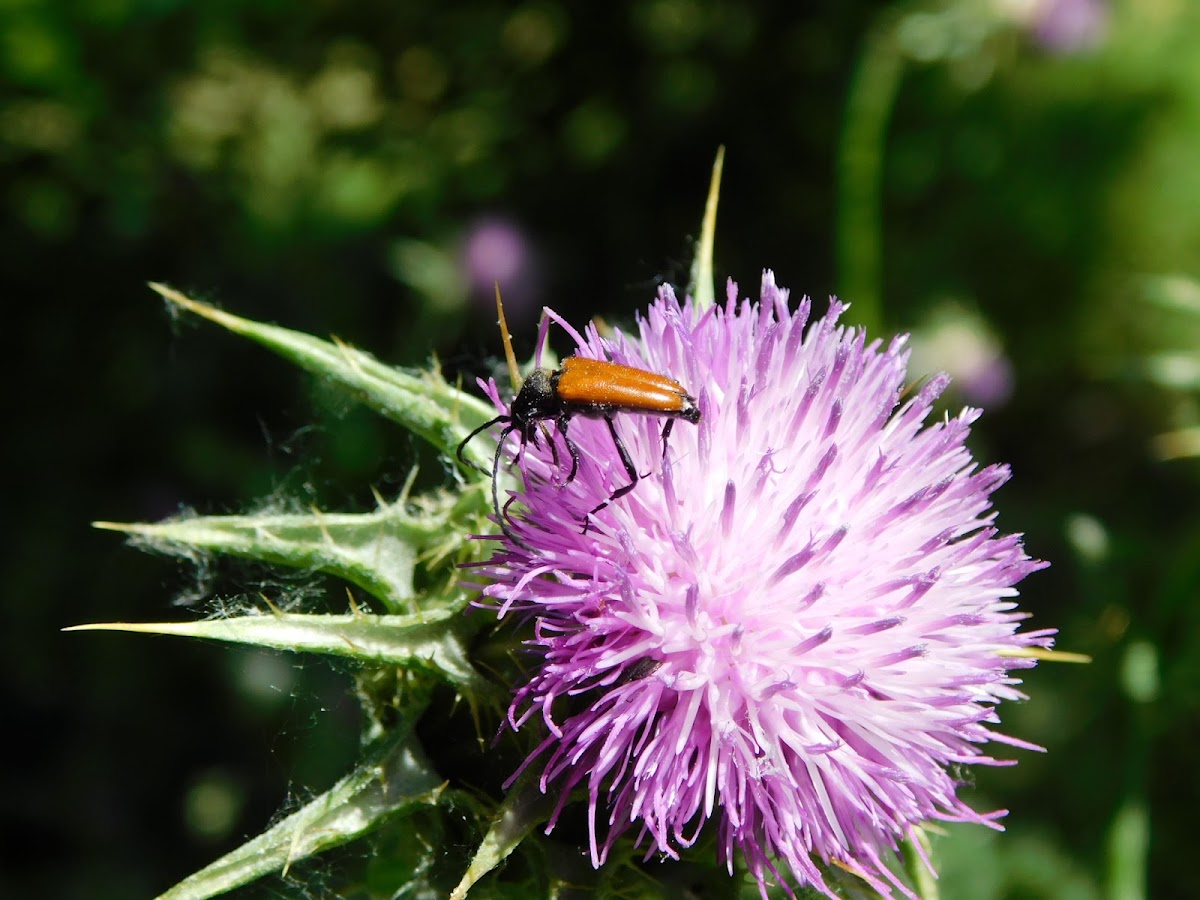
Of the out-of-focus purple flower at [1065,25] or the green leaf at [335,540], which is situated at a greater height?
the out-of-focus purple flower at [1065,25]

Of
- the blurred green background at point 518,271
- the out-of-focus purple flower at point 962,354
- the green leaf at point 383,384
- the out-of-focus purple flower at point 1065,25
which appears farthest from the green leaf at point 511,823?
the out-of-focus purple flower at point 1065,25

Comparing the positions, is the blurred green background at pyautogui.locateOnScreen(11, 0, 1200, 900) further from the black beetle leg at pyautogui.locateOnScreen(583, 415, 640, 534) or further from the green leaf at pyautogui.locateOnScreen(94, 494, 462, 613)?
the black beetle leg at pyautogui.locateOnScreen(583, 415, 640, 534)

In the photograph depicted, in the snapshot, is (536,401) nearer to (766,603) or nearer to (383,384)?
(383,384)

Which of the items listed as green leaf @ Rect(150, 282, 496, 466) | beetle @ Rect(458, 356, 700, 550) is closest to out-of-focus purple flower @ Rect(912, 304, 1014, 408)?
green leaf @ Rect(150, 282, 496, 466)

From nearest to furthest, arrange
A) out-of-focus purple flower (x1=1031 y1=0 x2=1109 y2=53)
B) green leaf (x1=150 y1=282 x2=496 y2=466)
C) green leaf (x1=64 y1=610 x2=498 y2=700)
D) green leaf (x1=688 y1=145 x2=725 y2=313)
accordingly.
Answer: green leaf (x1=64 y1=610 x2=498 y2=700) < green leaf (x1=150 y1=282 x2=496 y2=466) < green leaf (x1=688 y1=145 x2=725 y2=313) < out-of-focus purple flower (x1=1031 y1=0 x2=1109 y2=53)

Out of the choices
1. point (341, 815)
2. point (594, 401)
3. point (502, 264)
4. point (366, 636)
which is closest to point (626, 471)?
point (594, 401)

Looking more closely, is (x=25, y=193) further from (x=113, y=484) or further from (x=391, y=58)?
(x=391, y=58)

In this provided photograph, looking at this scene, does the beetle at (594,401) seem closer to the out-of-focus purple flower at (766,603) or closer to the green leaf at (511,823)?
the out-of-focus purple flower at (766,603)

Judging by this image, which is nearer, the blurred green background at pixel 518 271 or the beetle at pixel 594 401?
the beetle at pixel 594 401
